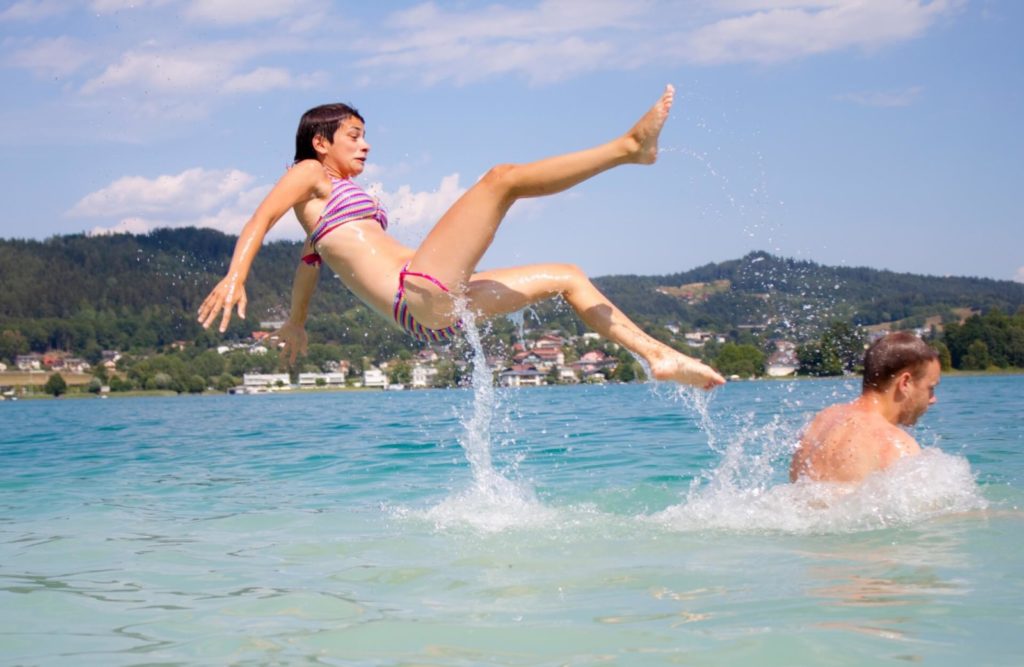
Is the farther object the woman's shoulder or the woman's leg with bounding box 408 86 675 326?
the woman's shoulder

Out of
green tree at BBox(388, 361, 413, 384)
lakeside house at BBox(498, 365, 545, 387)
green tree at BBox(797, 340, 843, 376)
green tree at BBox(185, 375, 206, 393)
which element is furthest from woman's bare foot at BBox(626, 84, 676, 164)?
green tree at BBox(185, 375, 206, 393)

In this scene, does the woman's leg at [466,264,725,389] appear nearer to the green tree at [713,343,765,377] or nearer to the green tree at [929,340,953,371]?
the green tree at [929,340,953,371]

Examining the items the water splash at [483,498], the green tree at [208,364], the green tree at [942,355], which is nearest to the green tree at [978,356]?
the green tree at [942,355]

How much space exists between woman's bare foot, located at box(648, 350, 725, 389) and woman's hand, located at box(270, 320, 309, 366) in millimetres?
2927

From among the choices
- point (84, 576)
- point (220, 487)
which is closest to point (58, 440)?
point (220, 487)

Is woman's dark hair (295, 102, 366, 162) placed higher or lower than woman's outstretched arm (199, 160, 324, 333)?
higher

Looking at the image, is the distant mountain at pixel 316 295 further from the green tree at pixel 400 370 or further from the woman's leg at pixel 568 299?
the woman's leg at pixel 568 299

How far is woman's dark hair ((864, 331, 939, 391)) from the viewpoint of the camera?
252 inches

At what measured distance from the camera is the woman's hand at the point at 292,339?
7.63m

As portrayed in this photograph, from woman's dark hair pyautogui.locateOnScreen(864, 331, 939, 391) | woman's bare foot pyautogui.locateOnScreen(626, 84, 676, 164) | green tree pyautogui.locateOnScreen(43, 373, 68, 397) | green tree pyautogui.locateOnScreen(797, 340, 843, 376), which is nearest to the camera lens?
woman's bare foot pyautogui.locateOnScreen(626, 84, 676, 164)

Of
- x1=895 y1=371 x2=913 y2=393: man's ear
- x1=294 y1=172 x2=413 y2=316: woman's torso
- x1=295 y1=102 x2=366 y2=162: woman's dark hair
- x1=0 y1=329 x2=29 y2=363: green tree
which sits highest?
x1=0 y1=329 x2=29 y2=363: green tree

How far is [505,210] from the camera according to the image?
19.4 feet

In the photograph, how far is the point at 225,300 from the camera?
5.73 metres

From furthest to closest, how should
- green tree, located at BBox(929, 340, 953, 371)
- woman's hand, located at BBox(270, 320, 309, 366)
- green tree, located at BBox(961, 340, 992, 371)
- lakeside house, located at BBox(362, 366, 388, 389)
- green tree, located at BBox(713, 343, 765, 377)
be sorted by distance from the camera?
lakeside house, located at BBox(362, 366, 388, 389)
green tree, located at BBox(961, 340, 992, 371)
green tree, located at BBox(713, 343, 765, 377)
woman's hand, located at BBox(270, 320, 309, 366)
green tree, located at BBox(929, 340, 953, 371)
